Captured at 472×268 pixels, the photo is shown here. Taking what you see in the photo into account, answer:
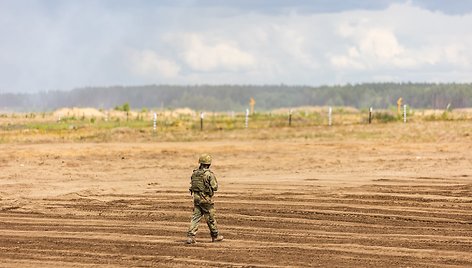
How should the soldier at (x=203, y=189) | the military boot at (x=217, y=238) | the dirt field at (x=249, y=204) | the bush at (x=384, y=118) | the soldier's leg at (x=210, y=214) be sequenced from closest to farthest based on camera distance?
1. the dirt field at (x=249, y=204)
2. the soldier at (x=203, y=189)
3. the soldier's leg at (x=210, y=214)
4. the military boot at (x=217, y=238)
5. the bush at (x=384, y=118)

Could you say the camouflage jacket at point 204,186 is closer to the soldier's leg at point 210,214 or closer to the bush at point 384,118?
the soldier's leg at point 210,214

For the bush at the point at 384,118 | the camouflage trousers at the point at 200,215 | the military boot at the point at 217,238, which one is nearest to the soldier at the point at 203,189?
the camouflage trousers at the point at 200,215

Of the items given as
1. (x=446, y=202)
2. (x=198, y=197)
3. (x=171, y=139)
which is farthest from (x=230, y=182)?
(x=171, y=139)

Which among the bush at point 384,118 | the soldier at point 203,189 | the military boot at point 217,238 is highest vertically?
the bush at point 384,118

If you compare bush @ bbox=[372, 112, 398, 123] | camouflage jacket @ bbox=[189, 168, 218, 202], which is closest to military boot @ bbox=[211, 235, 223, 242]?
camouflage jacket @ bbox=[189, 168, 218, 202]

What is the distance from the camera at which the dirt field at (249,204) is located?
14148 mm

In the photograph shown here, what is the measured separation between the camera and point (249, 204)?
794 inches

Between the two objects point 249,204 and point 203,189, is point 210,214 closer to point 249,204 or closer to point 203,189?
point 203,189

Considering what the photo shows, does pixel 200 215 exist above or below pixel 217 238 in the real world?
above

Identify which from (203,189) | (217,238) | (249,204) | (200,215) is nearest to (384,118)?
(249,204)

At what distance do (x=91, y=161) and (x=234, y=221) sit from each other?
51.0ft

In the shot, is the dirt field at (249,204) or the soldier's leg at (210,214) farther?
the soldier's leg at (210,214)

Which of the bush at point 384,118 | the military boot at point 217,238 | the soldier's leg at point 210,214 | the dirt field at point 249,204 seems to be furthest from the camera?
the bush at point 384,118

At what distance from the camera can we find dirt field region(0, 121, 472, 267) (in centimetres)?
1415
